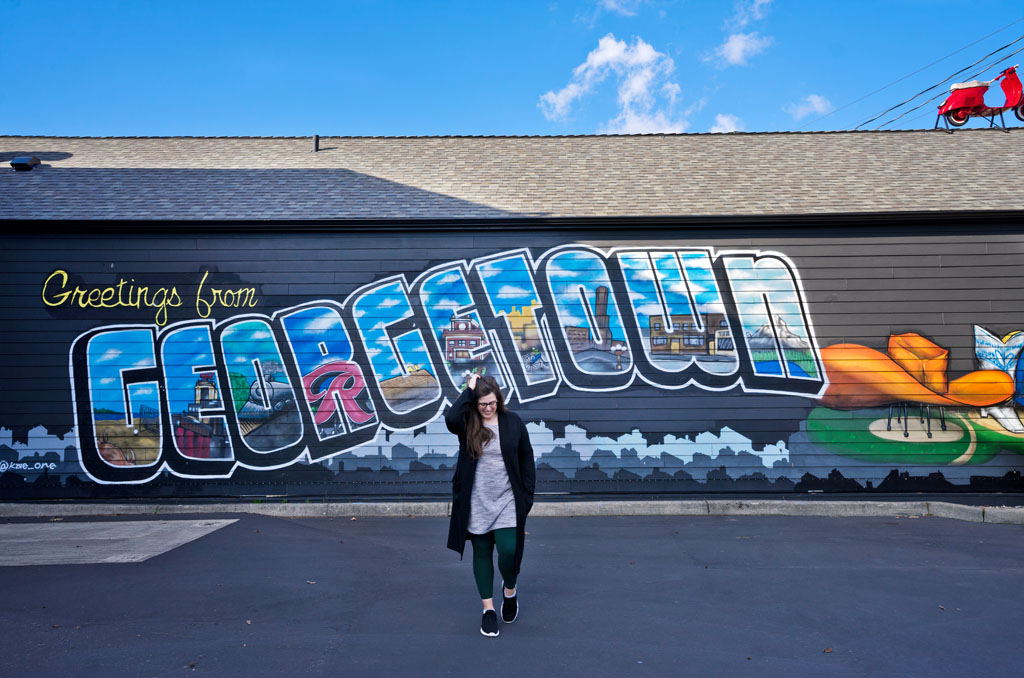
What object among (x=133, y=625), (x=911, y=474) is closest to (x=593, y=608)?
(x=133, y=625)

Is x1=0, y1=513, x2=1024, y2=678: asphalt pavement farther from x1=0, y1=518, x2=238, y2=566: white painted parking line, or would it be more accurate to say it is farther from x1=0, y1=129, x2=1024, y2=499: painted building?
x1=0, y1=129, x2=1024, y2=499: painted building

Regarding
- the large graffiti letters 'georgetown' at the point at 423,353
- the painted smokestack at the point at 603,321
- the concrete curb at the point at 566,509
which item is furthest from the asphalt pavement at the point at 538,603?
the painted smokestack at the point at 603,321

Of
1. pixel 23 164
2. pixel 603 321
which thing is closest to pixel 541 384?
pixel 603 321

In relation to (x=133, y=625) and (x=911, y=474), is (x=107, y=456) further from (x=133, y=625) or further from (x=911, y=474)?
(x=911, y=474)

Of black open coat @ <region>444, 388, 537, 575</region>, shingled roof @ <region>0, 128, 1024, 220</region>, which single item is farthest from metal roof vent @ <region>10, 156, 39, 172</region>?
black open coat @ <region>444, 388, 537, 575</region>

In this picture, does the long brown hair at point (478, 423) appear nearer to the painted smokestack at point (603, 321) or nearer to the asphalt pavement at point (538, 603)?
the asphalt pavement at point (538, 603)

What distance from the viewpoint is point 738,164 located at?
11297 millimetres

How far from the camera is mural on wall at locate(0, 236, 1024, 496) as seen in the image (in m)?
9.62

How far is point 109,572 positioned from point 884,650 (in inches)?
234

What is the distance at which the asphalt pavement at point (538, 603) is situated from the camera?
4117mm

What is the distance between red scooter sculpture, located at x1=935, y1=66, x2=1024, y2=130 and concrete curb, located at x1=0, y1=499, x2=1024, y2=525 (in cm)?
758

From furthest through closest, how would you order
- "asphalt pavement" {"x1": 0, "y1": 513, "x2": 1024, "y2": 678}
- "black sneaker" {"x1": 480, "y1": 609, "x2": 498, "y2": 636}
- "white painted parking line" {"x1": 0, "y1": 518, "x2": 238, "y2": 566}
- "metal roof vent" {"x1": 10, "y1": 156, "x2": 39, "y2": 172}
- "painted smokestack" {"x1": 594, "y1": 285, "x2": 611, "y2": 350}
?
1. "metal roof vent" {"x1": 10, "y1": 156, "x2": 39, "y2": 172}
2. "painted smokestack" {"x1": 594, "y1": 285, "x2": 611, "y2": 350}
3. "white painted parking line" {"x1": 0, "y1": 518, "x2": 238, "y2": 566}
4. "black sneaker" {"x1": 480, "y1": 609, "x2": 498, "y2": 636}
5. "asphalt pavement" {"x1": 0, "y1": 513, "x2": 1024, "y2": 678}

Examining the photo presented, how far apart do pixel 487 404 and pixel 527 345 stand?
5193 mm

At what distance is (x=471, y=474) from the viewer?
4574 millimetres
